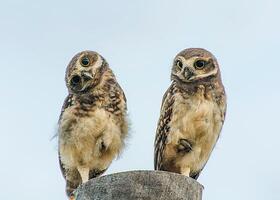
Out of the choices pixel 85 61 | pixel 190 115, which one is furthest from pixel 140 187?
pixel 85 61

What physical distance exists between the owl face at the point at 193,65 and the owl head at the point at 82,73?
86cm

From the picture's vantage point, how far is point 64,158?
737cm

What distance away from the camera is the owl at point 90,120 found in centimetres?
712

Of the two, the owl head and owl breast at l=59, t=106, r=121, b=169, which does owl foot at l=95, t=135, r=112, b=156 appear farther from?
the owl head

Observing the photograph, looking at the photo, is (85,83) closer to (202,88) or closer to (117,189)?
(202,88)

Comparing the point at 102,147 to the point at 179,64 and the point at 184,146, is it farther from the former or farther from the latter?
the point at 179,64

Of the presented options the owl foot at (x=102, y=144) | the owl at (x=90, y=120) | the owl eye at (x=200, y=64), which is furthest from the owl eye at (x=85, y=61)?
the owl eye at (x=200, y=64)

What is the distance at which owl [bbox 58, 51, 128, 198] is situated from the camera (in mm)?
7117

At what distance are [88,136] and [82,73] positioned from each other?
69 centimetres

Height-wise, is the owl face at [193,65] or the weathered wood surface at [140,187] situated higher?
the owl face at [193,65]

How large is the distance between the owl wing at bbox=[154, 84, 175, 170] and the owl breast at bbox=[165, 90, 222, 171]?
62mm

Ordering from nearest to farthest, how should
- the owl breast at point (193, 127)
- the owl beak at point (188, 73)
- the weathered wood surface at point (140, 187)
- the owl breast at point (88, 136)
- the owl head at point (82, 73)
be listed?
the weathered wood surface at point (140, 187), the owl breast at point (193, 127), the owl beak at point (188, 73), the owl breast at point (88, 136), the owl head at point (82, 73)

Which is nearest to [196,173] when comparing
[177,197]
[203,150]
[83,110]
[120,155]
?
[203,150]

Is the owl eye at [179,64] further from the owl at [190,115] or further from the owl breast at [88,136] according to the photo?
the owl breast at [88,136]
